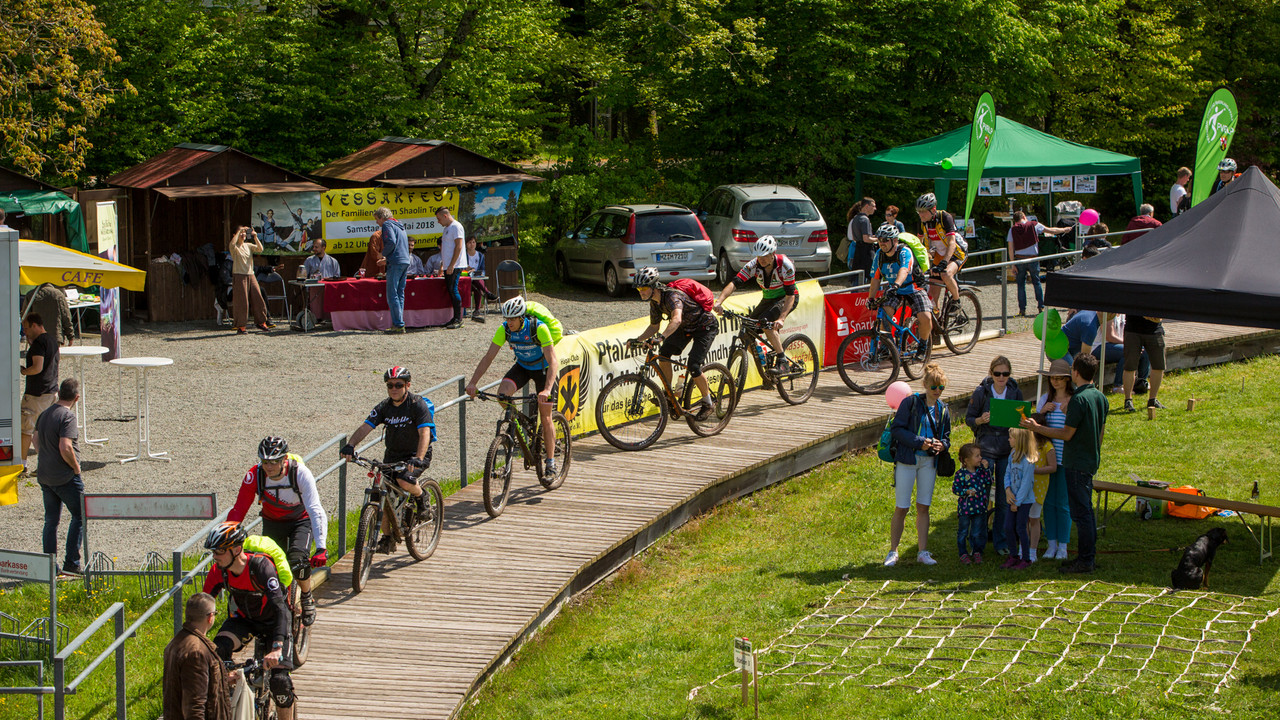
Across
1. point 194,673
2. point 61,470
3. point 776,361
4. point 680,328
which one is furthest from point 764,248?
point 194,673

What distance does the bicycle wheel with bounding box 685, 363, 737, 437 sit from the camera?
13.0 meters

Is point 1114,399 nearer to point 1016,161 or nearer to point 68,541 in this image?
point 1016,161

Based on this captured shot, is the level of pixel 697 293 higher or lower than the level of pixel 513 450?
higher

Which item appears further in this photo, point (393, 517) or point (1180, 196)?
point (1180, 196)

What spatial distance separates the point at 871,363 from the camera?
49.1 feet

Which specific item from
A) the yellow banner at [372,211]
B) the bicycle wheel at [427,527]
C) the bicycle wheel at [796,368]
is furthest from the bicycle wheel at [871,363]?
the yellow banner at [372,211]

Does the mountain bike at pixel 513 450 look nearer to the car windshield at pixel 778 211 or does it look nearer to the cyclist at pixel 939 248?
the cyclist at pixel 939 248

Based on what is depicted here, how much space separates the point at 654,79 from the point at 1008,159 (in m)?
8.38

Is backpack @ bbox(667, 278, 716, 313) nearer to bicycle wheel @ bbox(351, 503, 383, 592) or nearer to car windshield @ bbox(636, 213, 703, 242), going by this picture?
bicycle wheel @ bbox(351, 503, 383, 592)

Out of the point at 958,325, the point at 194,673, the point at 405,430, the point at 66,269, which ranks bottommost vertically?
the point at 194,673

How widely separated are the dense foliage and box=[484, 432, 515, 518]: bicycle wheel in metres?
16.2

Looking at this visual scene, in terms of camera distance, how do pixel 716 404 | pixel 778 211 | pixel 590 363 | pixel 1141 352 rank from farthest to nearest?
1. pixel 778 211
2. pixel 1141 352
3. pixel 716 404
4. pixel 590 363

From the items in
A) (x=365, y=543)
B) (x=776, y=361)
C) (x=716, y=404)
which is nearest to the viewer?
(x=365, y=543)

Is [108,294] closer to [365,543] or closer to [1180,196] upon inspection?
[365,543]
